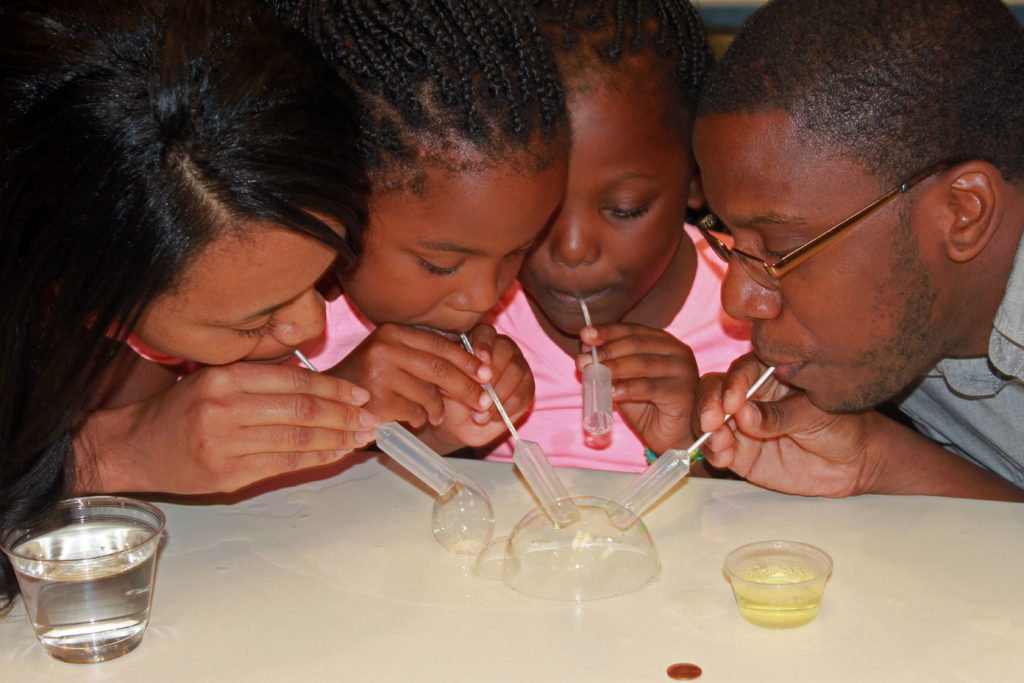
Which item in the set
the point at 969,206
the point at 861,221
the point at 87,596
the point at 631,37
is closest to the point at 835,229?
the point at 861,221

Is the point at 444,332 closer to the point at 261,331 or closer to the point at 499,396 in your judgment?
the point at 499,396

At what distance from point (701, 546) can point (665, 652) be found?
0.74 feet

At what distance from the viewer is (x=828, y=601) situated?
1.02 meters

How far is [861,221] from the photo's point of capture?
1.22 meters

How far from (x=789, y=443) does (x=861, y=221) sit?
0.31 m

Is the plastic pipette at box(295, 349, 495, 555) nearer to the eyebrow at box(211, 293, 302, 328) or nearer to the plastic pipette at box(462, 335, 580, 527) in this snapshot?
the plastic pipette at box(462, 335, 580, 527)

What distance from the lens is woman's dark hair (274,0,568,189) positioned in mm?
1274

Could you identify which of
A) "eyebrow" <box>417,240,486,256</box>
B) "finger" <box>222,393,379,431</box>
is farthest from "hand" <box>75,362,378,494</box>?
"eyebrow" <box>417,240,486,256</box>

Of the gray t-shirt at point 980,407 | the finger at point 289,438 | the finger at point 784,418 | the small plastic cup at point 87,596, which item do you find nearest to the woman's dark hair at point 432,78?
the finger at point 289,438

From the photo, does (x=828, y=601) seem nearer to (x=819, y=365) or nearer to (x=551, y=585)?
(x=551, y=585)

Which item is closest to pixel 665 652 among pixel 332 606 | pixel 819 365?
pixel 332 606

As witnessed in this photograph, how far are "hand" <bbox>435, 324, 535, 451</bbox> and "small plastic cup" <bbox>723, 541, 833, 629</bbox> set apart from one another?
1.69ft

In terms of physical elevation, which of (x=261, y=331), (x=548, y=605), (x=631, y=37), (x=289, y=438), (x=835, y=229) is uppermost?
(x=631, y=37)

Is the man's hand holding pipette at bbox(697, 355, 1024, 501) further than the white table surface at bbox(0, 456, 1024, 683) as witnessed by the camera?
Yes
